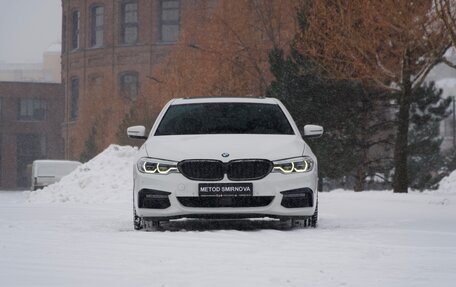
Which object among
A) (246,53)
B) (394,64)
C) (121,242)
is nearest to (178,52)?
(246,53)

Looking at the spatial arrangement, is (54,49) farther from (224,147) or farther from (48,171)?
(224,147)

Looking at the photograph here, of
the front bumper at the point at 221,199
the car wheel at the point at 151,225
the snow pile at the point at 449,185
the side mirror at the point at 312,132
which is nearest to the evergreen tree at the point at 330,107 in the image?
the snow pile at the point at 449,185

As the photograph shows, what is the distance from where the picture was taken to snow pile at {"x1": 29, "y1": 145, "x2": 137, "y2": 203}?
65.9 ft

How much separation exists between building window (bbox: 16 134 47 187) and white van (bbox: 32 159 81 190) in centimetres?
3854

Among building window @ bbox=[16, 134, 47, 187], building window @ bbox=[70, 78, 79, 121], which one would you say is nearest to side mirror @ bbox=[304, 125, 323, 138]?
building window @ bbox=[70, 78, 79, 121]

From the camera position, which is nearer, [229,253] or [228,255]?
[228,255]

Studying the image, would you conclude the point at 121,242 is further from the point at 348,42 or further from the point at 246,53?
the point at 246,53

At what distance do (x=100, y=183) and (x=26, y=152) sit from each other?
5523 cm

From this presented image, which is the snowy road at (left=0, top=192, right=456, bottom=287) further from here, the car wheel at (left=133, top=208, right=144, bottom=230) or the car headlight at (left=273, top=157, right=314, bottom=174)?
the car headlight at (left=273, top=157, right=314, bottom=174)

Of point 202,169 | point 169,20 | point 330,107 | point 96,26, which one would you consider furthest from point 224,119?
point 96,26

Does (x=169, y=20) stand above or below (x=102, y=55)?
above

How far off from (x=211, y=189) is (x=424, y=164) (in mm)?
43150

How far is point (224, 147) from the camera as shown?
924 centimetres

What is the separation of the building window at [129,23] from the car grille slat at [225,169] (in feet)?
190
